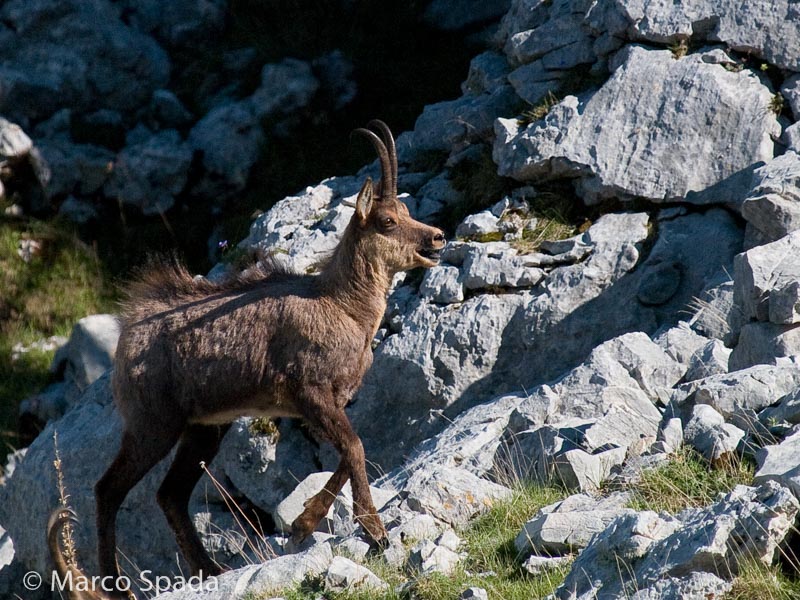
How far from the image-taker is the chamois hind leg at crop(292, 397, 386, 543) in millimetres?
6570

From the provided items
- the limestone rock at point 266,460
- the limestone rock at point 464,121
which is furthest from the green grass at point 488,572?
the limestone rock at point 464,121

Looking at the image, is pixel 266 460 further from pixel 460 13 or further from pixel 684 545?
pixel 460 13

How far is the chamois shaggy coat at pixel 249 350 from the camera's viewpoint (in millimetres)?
7094

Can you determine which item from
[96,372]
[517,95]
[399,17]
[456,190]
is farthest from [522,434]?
[399,17]

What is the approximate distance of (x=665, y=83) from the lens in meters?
9.12

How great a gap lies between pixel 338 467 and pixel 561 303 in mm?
2488

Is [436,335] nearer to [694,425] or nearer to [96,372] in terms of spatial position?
[694,425]

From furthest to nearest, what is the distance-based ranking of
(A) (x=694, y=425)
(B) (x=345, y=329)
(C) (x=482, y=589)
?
(B) (x=345, y=329) → (A) (x=694, y=425) → (C) (x=482, y=589)

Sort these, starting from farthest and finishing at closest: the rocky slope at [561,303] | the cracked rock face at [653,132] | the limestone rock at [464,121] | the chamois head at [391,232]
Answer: the limestone rock at [464,121], the cracked rock face at [653,132], the chamois head at [391,232], the rocky slope at [561,303]

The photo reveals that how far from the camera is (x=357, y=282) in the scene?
24.5ft

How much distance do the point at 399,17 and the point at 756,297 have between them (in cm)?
864

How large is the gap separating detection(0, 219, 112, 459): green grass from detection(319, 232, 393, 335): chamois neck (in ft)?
22.4

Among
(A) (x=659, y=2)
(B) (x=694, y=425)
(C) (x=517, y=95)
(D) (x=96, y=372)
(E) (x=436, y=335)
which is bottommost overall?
(D) (x=96, y=372)

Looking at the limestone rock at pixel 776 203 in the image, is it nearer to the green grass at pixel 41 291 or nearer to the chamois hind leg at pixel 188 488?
the chamois hind leg at pixel 188 488
